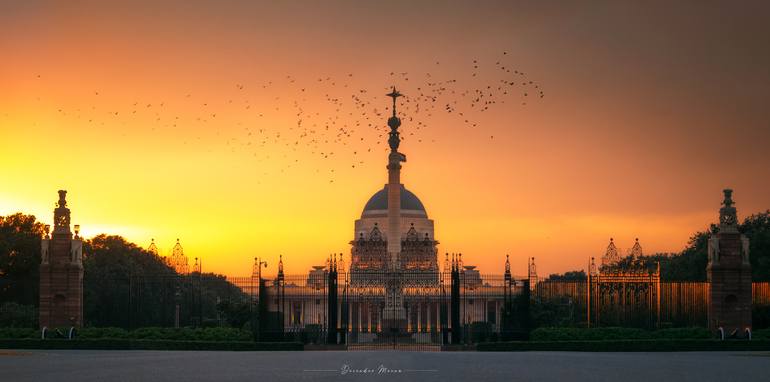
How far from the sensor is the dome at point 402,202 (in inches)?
5463

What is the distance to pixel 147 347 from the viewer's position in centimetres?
4503

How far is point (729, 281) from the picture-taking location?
153 ft

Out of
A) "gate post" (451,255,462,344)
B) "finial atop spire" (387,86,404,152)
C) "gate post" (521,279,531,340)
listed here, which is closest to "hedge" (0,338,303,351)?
"gate post" (451,255,462,344)

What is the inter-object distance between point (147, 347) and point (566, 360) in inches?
725

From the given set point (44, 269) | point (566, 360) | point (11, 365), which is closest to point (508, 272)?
point (566, 360)

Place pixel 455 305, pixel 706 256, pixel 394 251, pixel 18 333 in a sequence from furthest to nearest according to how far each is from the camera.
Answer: pixel 394 251 → pixel 706 256 → pixel 455 305 → pixel 18 333

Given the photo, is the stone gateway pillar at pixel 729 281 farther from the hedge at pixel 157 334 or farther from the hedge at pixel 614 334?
the hedge at pixel 157 334

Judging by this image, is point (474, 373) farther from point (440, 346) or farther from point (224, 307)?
point (224, 307)

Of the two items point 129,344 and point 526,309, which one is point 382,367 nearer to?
point 129,344

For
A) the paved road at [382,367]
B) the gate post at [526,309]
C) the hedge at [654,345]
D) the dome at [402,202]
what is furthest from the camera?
the dome at [402,202]

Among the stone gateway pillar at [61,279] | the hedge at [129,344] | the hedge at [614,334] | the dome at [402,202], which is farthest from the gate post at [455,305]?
the dome at [402,202]

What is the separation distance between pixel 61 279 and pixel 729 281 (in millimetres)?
28137

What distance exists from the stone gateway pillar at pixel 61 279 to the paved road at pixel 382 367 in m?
9.69

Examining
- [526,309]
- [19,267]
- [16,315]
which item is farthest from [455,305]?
[19,267]
